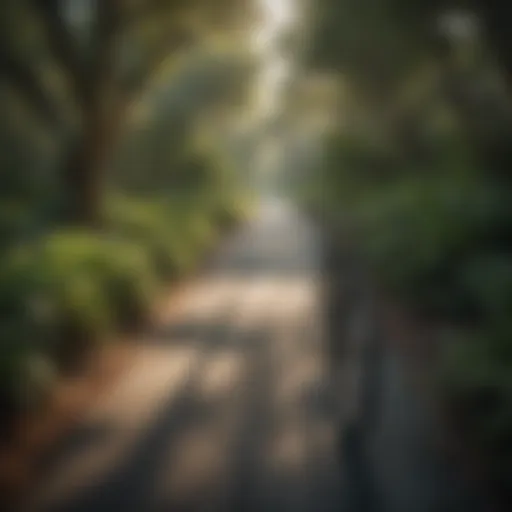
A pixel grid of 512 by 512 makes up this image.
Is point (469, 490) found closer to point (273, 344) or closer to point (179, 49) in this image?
point (273, 344)

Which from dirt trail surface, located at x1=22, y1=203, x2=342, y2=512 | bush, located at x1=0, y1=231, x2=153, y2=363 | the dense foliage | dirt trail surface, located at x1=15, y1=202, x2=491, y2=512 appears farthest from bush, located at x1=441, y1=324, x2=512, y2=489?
bush, located at x1=0, y1=231, x2=153, y2=363

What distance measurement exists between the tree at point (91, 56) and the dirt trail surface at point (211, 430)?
12.4 ft

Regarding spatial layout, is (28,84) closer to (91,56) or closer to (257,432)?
(91,56)

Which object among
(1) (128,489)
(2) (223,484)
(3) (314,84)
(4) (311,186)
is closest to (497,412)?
(2) (223,484)

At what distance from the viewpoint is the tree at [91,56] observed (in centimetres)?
1484

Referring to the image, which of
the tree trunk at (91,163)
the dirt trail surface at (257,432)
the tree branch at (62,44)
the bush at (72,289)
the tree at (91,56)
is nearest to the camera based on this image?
the dirt trail surface at (257,432)

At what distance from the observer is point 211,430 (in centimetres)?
798

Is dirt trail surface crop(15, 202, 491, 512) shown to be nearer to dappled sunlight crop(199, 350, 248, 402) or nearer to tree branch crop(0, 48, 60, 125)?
dappled sunlight crop(199, 350, 248, 402)

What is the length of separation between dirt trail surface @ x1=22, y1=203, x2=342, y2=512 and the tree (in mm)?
3771

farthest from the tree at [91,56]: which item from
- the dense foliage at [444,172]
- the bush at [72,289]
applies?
the dense foliage at [444,172]

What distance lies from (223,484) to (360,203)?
2119 centimetres

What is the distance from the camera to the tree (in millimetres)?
14844

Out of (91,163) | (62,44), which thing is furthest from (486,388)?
(91,163)

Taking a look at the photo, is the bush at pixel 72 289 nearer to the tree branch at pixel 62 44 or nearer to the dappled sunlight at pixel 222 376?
the dappled sunlight at pixel 222 376
